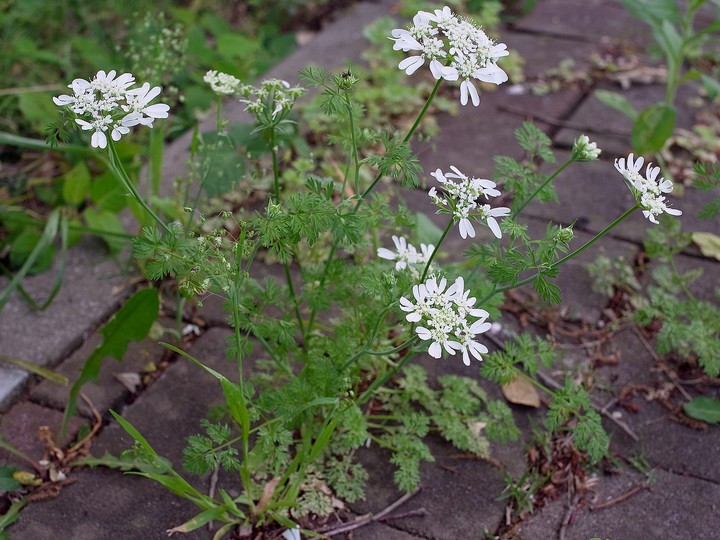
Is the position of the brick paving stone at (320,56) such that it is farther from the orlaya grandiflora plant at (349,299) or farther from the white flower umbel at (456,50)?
the white flower umbel at (456,50)

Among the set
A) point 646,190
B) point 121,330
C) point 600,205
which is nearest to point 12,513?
point 121,330

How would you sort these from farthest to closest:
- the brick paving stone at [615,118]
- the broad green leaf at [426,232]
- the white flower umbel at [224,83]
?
the brick paving stone at [615,118]
the broad green leaf at [426,232]
the white flower umbel at [224,83]

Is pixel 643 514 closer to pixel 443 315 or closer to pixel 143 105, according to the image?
pixel 443 315

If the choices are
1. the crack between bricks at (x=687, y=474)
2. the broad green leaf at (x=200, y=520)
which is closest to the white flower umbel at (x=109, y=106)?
the broad green leaf at (x=200, y=520)

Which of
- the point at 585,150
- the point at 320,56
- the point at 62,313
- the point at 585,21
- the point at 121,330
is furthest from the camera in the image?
the point at 585,21

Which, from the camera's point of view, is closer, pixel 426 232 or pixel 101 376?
pixel 101 376

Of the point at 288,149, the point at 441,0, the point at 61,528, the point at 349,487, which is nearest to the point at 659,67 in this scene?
the point at 441,0

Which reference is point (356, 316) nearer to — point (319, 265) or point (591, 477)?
point (319, 265)
